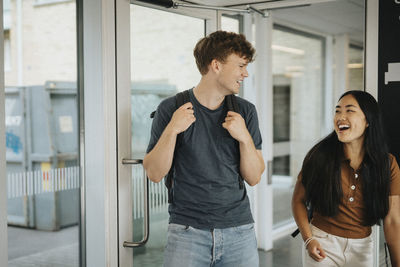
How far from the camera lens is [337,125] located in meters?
2.33

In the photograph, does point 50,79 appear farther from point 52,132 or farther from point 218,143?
point 218,143

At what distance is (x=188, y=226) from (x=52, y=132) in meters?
1.41

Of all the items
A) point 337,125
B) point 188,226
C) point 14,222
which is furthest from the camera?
point 14,222

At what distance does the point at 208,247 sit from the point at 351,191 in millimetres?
773

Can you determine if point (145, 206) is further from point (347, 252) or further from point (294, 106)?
point (294, 106)

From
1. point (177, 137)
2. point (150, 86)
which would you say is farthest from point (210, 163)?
point (150, 86)

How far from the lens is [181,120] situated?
1.96 meters

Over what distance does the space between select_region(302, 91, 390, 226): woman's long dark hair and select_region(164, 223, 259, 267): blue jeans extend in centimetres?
46

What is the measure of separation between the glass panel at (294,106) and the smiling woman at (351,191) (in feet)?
15.6

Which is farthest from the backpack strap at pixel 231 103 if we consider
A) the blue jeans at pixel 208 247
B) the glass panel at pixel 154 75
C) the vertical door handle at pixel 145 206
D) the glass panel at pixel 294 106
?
the glass panel at pixel 294 106

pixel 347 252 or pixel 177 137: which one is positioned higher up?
pixel 177 137

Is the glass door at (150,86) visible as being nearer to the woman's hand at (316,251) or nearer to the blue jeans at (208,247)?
the blue jeans at (208,247)

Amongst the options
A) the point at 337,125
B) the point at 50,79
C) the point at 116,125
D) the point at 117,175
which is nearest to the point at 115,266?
the point at 117,175

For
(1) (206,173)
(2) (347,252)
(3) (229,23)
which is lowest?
(2) (347,252)
